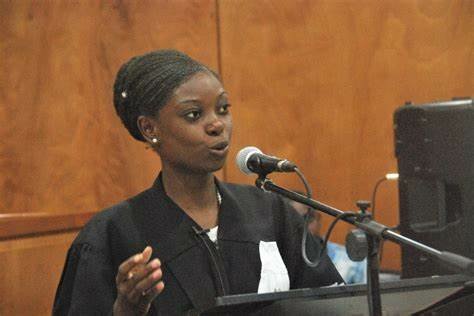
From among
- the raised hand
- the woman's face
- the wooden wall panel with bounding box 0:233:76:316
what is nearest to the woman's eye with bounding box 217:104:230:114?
the woman's face

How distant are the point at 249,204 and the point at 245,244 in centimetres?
14

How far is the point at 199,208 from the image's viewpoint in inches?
81.4

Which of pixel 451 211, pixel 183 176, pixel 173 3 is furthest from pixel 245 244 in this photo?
pixel 173 3

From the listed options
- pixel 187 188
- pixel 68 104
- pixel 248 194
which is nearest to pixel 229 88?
pixel 68 104

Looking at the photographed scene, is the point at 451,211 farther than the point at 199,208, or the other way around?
the point at 451,211

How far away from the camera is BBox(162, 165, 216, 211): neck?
2.05 metres

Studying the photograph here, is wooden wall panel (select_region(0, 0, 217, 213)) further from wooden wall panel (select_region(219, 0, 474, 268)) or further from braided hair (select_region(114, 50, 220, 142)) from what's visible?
braided hair (select_region(114, 50, 220, 142))

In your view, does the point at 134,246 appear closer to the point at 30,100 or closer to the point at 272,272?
the point at 272,272

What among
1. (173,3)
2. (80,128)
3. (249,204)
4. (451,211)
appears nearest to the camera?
(249,204)

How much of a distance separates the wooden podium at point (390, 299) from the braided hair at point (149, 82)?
0.73 meters

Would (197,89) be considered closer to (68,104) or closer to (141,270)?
(141,270)

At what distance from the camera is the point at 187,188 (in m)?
2.06

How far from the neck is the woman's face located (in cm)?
3

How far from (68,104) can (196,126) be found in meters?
1.55
